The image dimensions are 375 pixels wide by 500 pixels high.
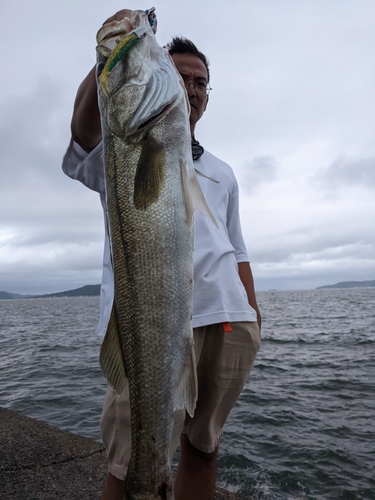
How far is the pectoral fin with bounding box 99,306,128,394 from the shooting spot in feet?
6.19

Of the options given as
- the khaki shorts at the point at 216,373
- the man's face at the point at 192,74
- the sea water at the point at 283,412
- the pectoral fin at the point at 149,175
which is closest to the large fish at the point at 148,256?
the pectoral fin at the point at 149,175

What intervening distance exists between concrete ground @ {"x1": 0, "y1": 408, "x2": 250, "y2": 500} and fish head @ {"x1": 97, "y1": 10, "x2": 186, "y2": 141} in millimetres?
3317

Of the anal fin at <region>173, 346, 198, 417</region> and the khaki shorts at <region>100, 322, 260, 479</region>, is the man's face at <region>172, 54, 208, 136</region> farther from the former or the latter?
the anal fin at <region>173, 346, 198, 417</region>

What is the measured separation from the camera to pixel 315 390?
9906 millimetres

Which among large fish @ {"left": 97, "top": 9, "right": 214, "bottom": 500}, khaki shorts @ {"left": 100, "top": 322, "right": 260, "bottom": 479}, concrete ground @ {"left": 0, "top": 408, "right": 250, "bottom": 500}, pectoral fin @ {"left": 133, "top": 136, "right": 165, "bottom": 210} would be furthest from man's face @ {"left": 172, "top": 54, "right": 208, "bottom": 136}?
concrete ground @ {"left": 0, "top": 408, "right": 250, "bottom": 500}

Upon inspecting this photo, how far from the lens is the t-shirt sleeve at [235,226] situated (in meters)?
3.00

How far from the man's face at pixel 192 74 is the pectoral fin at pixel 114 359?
1.69 metres

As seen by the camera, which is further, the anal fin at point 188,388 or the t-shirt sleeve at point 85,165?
the t-shirt sleeve at point 85,165

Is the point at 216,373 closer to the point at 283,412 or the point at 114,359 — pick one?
the point at 114,359

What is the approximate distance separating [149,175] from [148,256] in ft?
1.24

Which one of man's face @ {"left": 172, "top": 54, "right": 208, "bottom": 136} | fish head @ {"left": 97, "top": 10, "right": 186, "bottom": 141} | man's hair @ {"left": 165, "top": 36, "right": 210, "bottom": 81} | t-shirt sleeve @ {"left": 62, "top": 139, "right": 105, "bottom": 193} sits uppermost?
man's hair @ {"left": 165, "top": 36, "right": 210, "bottom": 81}

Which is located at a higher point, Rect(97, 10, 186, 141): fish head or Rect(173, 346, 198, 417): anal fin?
Rect(97, 10, 186, 141): fish head

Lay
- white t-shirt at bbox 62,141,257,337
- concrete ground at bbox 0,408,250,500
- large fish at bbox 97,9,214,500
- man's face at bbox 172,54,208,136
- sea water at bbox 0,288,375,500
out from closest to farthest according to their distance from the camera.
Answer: large fish at bbox 97,9,214,500
white t-shirt at bbox 62,141,257,337
man's face at bbox 172,54,208,136
concrete ground at bbox 0,408,250,500
sea water at bbox 0,288,375,500

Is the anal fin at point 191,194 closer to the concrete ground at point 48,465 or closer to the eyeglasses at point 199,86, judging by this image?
the eyeglasses at point 199,86
